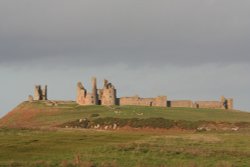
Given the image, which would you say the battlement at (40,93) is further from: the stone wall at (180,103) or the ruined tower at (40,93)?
the stone wall at (180,103)

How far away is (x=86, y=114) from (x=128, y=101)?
88.5ft

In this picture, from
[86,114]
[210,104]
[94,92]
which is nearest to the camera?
[86,114]

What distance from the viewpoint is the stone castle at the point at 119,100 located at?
126606 millimetres

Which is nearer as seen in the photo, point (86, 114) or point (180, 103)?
point (86, 114)

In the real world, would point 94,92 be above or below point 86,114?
above

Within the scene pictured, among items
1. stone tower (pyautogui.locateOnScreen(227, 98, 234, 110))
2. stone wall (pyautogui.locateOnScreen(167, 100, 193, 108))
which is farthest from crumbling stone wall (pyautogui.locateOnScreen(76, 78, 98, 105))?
stone tower (pyautogui.locateOnScreen(227, 98, 234, 110))

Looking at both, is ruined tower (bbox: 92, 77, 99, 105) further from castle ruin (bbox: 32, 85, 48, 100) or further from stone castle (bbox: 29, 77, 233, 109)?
castle ruin (bbox: 32, 85, 48, 100)

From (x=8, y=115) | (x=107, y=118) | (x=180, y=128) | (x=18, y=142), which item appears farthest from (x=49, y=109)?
(x=18, y=142)

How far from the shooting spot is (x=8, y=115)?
125375mm

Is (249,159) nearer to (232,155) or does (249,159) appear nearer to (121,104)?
(232,155)

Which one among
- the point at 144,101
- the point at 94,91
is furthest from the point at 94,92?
the point at 144,101

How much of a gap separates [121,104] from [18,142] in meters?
90.2

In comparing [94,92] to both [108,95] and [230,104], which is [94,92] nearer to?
[108,95]

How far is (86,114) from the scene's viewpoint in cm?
10656
